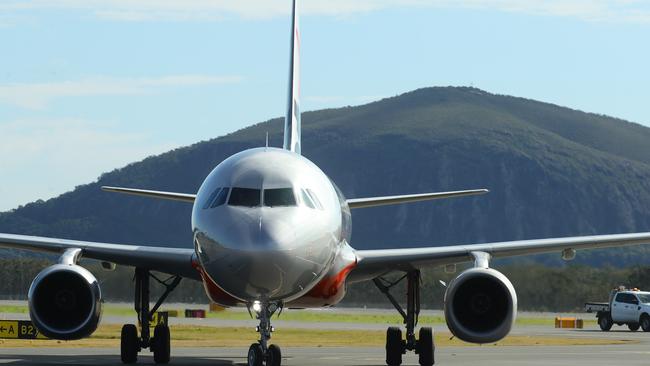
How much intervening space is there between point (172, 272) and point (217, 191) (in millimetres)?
4922

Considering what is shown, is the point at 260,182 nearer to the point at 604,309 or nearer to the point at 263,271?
the point at 263,271

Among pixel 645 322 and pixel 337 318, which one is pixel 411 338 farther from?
pixel 337 318

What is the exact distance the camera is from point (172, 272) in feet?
86.4

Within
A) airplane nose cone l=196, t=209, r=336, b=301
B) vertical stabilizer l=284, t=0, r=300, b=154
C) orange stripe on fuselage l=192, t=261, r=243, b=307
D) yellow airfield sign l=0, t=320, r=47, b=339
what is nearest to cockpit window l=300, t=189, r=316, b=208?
airplane nose cone l=196, t=209, r=336, b=301

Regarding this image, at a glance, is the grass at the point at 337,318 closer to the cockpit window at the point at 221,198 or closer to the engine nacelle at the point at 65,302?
the engine nacelle at the point at 65,302

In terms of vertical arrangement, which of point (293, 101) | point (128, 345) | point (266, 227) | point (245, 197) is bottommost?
point (128, 345)

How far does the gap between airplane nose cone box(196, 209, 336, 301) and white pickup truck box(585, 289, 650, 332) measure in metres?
37.1

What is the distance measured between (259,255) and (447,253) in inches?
272

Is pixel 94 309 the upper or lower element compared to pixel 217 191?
lower

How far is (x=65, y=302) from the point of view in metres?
24.2

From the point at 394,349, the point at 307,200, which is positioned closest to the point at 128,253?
the point at 307,200

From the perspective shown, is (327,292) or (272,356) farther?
(327,292)

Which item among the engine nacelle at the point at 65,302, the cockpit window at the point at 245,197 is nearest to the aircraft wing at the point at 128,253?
the engine nacelle at the point at 65,302

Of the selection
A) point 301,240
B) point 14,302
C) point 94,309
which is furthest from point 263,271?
point 14,302
